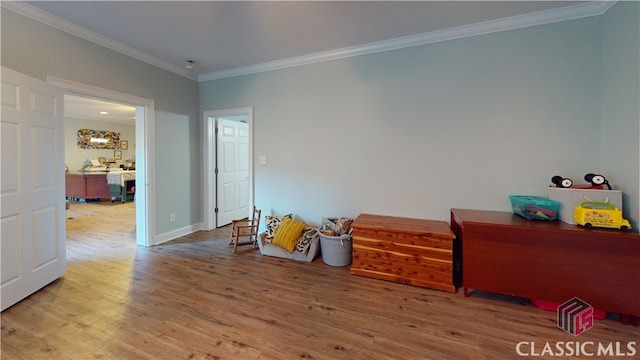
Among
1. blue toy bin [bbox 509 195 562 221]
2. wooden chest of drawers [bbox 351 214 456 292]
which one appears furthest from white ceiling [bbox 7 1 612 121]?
wooden chest of drawers [bbox 351 214 456 292]

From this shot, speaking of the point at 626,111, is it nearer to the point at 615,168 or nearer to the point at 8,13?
the point at 615,168

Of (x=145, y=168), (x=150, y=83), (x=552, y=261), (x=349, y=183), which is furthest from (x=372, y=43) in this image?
(x=145, y=168)

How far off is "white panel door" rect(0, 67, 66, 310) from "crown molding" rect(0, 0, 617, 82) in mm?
687

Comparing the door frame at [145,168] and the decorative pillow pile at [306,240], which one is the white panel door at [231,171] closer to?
the door frame at [145,168]

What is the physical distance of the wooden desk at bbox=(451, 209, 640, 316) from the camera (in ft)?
6.02

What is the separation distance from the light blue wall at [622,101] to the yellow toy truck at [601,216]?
0.13 metres

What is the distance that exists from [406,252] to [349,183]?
111cm

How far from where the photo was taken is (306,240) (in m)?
Result: 3.14

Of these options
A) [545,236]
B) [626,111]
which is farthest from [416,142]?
[626,111]

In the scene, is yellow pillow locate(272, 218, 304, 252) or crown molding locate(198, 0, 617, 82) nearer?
crown molding locate(198, 0, 617, 82)

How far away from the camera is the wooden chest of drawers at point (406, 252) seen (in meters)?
2.38

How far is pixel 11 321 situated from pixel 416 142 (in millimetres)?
3853

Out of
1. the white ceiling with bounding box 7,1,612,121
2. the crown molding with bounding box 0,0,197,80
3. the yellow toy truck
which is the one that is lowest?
the yellow toy truck

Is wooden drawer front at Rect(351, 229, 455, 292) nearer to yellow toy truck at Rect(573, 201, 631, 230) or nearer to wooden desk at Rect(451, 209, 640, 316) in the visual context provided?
wooden desk at Rect(451, 209, 640, 316)
